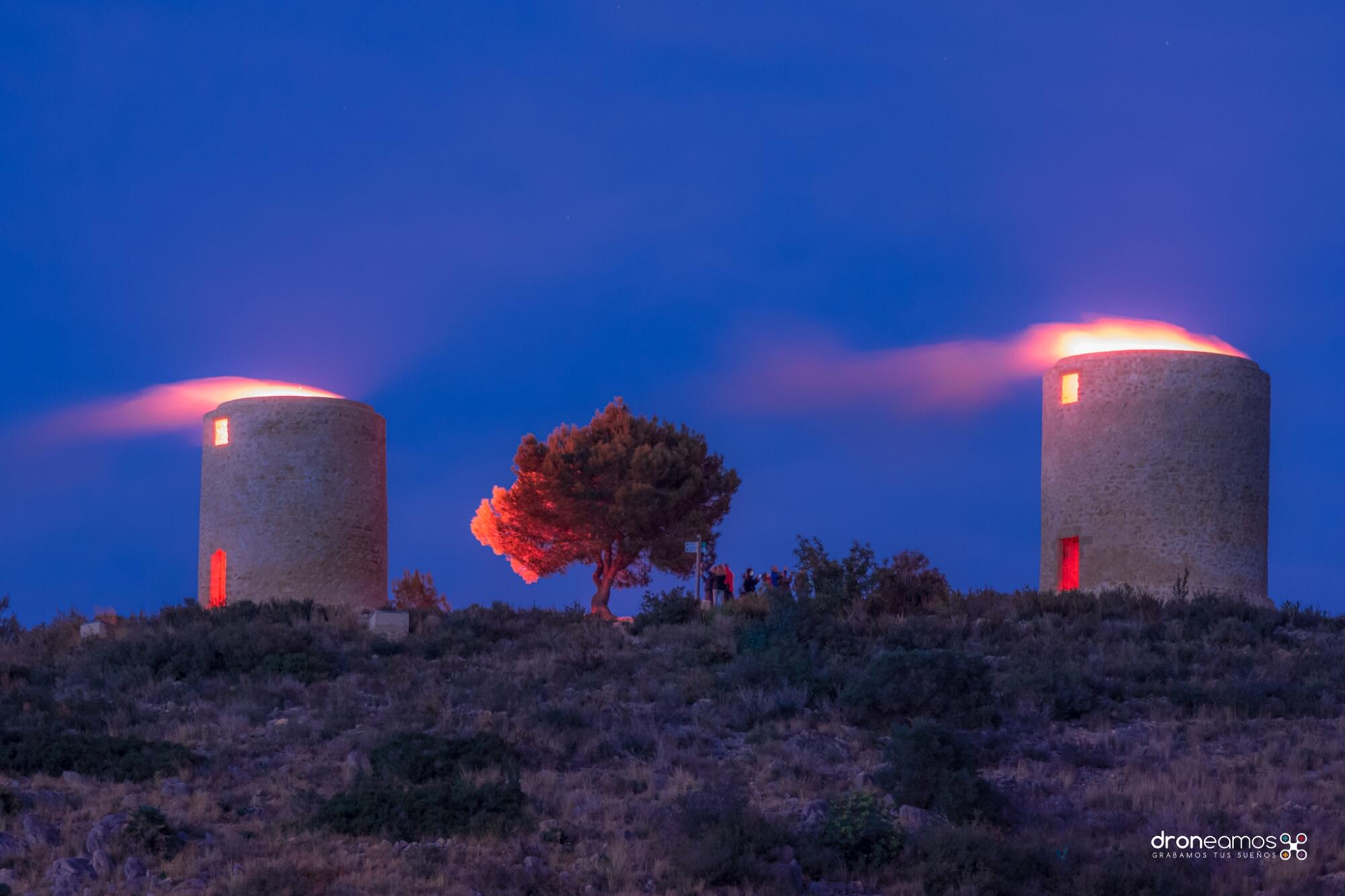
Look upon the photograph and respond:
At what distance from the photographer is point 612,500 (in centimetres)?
3388

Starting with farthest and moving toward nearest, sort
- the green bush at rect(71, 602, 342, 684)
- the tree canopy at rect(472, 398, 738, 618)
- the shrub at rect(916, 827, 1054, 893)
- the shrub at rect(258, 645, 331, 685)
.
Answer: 1. the tree canopy at rect(472, 398, 738, 618)
2. the green bush at rect(71, 602, 342, 684)
3. the shrub at rect(258, 645, 331, 685)
4. the shrub at rect(916, 827, 1054, 893)

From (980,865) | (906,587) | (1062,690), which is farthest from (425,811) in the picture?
(906,587)

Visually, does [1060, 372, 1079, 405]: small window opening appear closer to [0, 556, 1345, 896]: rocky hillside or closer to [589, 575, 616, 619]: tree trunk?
[0, 556, 1345, 896]: rocky hillside

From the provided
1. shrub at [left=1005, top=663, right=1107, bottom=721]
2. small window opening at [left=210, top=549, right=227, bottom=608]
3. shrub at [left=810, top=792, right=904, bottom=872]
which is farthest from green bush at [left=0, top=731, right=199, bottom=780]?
small window opening at [left=210, top=549, right=227, bottom=608]

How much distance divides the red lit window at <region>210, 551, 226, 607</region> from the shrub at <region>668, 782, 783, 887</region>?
16840 millimetres

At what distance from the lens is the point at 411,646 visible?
18.9 meters

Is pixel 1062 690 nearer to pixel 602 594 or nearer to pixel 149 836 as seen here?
pixel 149 836

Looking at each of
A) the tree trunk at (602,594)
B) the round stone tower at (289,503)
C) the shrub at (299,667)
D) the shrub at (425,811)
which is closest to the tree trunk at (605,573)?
the tree trunk at (602,594)

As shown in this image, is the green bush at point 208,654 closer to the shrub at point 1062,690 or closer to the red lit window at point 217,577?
the red lit window at point 217,577

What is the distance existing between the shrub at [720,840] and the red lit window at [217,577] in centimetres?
1684

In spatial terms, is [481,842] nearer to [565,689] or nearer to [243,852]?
[243,852]

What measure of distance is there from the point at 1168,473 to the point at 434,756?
1407 centimetres

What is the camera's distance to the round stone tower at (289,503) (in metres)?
25.1

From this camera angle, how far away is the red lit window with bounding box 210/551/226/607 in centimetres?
2614
